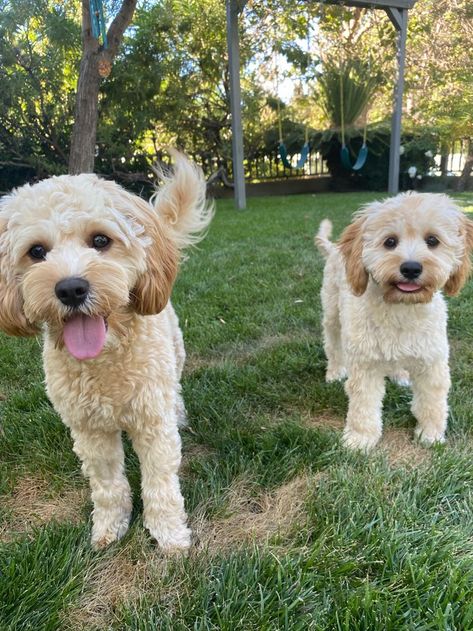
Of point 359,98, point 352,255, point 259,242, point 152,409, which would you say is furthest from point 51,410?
point 359,98

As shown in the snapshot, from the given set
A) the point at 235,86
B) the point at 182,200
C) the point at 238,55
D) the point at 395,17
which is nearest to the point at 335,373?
the point at 182,200

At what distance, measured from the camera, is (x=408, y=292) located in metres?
2.47

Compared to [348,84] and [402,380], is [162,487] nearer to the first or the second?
[402,380]

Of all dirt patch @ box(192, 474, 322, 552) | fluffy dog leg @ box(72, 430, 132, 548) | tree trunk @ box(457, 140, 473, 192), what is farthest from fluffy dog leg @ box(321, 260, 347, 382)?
tree trunk @ box(457, 140, 473, 192)

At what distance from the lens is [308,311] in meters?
4.73

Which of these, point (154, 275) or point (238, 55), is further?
point (238, 55)

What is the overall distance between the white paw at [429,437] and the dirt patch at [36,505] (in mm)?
1835

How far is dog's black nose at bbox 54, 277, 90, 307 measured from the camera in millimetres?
1663

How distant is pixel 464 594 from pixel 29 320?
1.82m

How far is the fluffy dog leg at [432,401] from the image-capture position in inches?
106

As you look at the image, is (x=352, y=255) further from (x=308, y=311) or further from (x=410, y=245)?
(x=308, y=311)

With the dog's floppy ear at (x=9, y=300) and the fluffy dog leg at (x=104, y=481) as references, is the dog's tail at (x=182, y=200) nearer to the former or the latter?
the dog's floppy ear at (x=9, y=300)

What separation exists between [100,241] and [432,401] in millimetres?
1988

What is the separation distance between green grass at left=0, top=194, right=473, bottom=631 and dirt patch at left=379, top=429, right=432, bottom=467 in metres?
0.02
